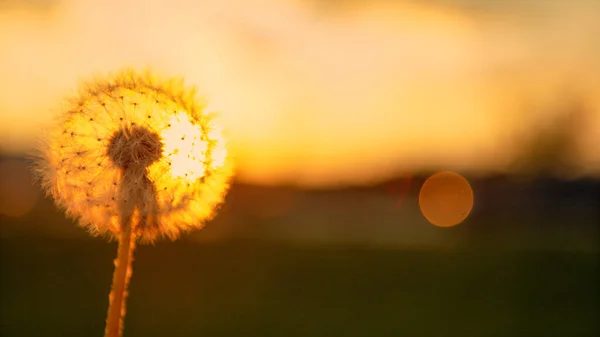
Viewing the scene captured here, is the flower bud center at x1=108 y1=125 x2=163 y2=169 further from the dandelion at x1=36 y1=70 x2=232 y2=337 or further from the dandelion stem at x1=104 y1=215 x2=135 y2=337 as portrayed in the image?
the dandelion stem at x1=104 y1=215 x2=135 y2=337

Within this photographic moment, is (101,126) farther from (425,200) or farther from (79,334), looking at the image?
(425,200)

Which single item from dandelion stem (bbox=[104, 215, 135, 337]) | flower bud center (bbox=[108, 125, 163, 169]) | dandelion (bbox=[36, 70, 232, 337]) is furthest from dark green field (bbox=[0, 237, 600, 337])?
dandelion stem (bbox=[104, 215, 135, 337])

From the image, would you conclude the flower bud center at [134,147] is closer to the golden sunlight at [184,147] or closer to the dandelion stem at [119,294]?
the golden sunlight at [184,147]

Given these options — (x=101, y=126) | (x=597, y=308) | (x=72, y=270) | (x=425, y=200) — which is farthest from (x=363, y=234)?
A: (x=101, y=126)

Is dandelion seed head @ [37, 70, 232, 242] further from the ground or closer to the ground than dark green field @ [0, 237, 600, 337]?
closer to the ground

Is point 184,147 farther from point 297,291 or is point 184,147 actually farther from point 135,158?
point 297,291

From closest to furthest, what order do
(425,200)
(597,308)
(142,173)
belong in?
(142,173), (597,308), (425,200)

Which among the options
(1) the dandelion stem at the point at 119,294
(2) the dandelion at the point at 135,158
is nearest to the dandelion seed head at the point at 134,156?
(2) the dandelion at the point at 135,158
